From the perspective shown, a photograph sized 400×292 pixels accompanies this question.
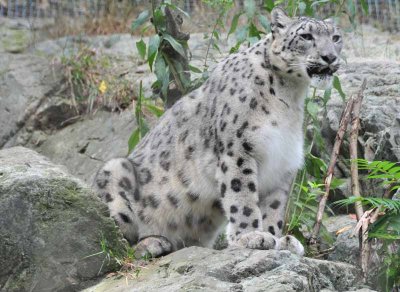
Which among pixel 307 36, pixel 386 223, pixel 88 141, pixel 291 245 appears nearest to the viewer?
pixel 386 223

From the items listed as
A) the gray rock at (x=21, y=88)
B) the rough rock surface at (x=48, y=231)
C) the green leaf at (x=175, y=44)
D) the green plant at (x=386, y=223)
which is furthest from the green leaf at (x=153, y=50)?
the gray rock at (x=21, y=88)

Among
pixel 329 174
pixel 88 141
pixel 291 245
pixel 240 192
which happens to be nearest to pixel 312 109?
pixel 329 174

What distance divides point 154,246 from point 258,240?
1.04 m

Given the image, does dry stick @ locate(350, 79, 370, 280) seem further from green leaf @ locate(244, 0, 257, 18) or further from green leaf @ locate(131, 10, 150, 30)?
green leaf @ locate(131, 10, 150, 30)

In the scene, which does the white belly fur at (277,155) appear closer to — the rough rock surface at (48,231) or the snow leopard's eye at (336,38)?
the snow leopard's eye at (336,38)

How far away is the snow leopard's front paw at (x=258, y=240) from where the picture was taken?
20.0 feet

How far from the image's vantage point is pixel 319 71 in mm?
6684

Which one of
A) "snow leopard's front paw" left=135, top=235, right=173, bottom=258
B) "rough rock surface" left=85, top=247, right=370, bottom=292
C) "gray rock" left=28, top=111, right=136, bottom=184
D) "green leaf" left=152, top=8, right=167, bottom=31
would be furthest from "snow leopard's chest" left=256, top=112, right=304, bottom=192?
"gray rock" left=28, top=111, right=136, bottom=184

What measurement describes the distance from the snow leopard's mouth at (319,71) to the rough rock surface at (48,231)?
2.02 m

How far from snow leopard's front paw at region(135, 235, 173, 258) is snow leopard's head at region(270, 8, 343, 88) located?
174cm

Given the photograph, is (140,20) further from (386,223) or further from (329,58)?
(386,223)

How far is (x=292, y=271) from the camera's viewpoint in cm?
535

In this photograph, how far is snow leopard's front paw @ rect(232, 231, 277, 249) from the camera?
6086mm

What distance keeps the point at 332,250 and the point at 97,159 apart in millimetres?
4471
